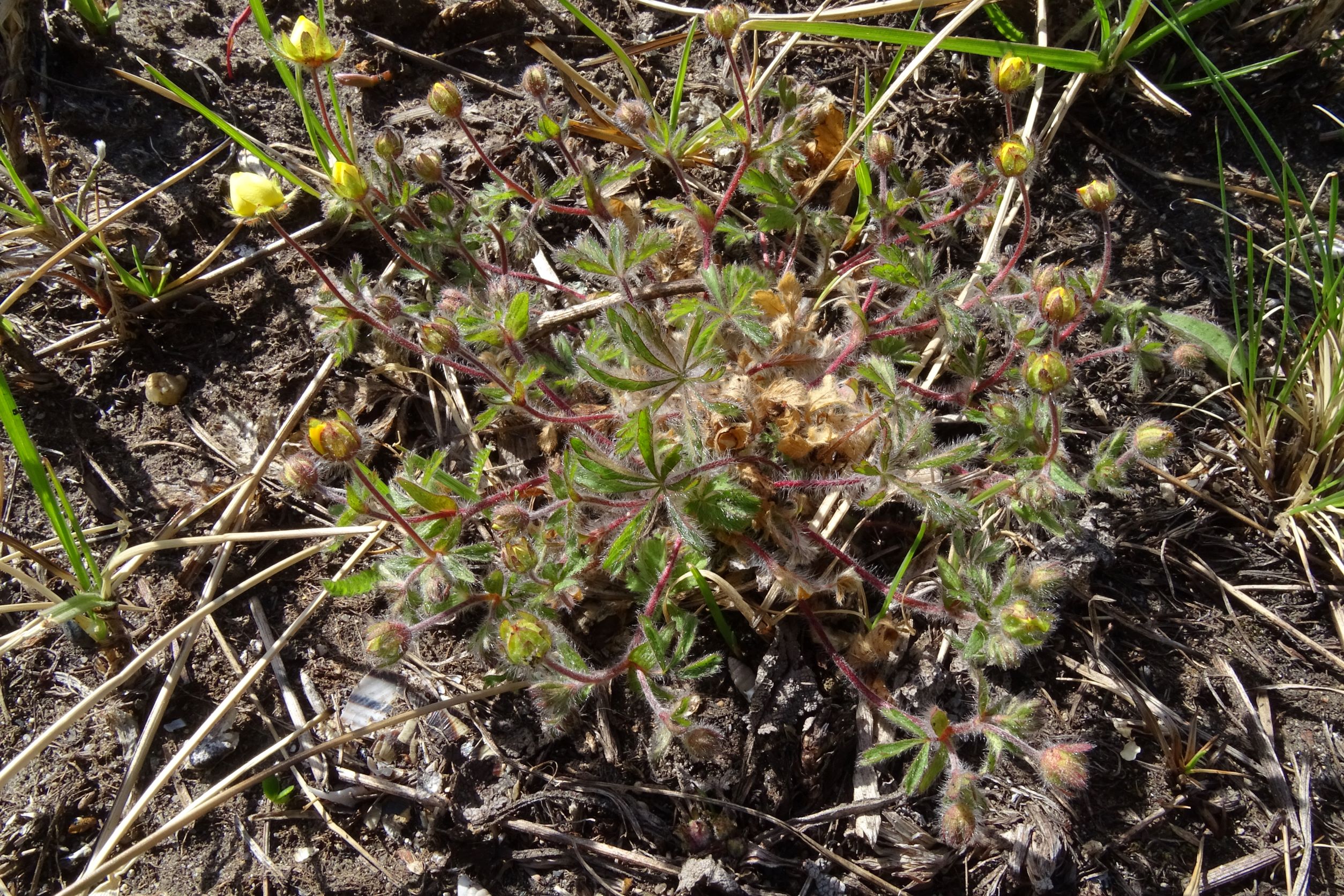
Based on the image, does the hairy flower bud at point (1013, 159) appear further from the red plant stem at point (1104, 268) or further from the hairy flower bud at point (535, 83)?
the hairy flower bud at point (535, 83)

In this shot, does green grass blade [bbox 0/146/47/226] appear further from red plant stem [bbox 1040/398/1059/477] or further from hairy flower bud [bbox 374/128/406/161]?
red plant stem [bbox 1040/398/1059/477]

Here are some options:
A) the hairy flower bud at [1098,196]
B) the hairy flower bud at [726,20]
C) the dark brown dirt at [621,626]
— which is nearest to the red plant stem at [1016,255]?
the hairy flower bud at [1098,196]

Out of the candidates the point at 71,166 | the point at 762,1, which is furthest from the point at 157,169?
the point at 762,1

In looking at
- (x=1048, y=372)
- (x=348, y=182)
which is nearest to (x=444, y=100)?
(x=348, y=182)

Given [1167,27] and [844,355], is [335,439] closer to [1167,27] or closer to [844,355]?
[844,355]

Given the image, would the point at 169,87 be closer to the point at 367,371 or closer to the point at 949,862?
the point at 367,371


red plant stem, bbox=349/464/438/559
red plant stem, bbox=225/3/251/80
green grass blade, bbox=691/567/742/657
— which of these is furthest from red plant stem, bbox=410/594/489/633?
red plant stem, bbox=225/3/251/80
